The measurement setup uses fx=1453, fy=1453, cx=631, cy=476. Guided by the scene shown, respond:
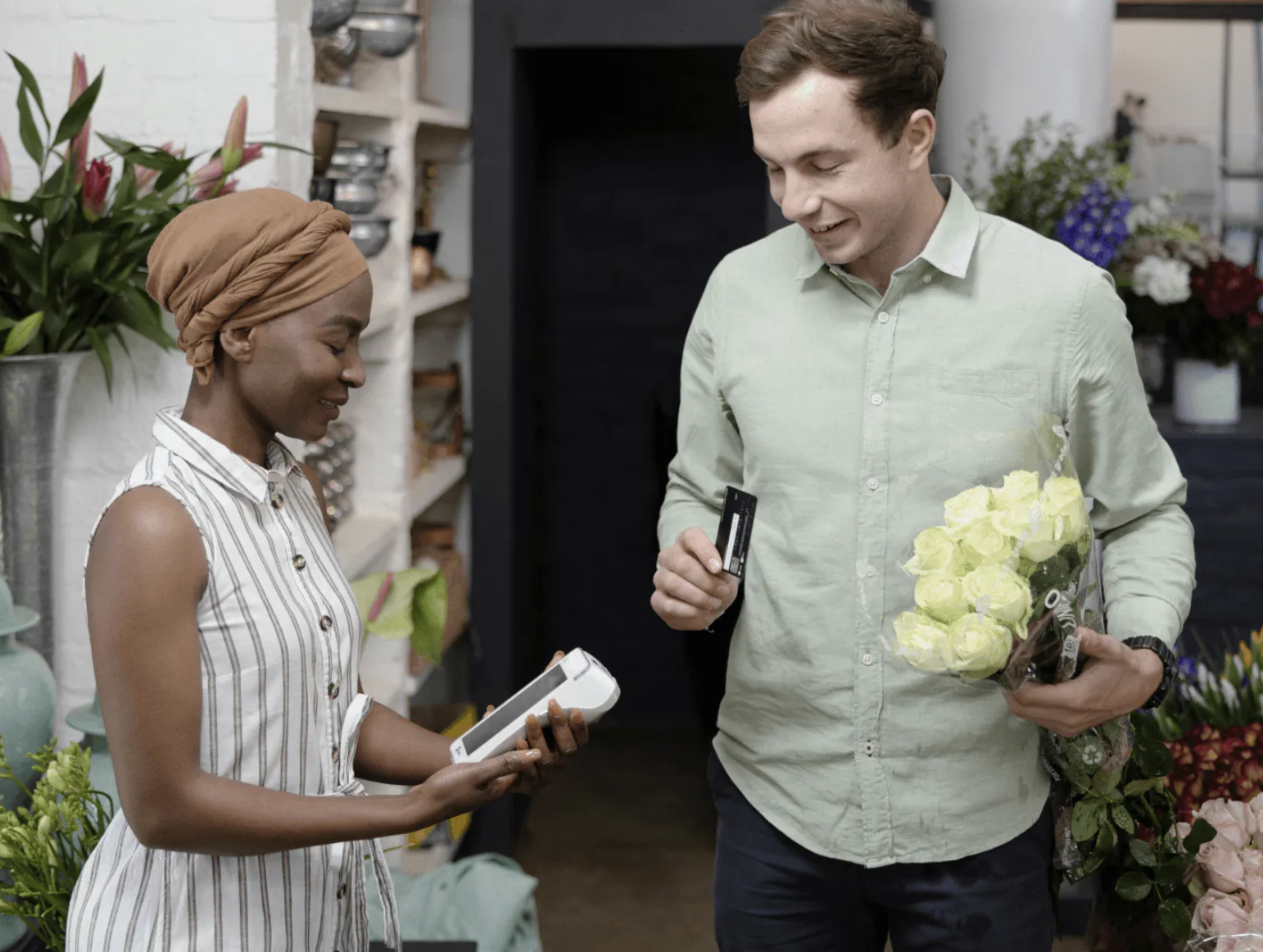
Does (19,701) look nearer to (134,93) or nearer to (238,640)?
(238,640)

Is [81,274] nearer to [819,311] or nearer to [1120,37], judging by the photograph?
[819,311]

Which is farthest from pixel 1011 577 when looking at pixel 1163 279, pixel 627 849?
pixel 627 849

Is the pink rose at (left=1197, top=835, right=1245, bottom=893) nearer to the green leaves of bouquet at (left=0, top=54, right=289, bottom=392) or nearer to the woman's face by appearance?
the woman's face

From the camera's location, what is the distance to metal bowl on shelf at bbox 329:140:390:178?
3125mm

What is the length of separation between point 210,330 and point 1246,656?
1.79 meters

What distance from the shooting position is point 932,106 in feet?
5.37

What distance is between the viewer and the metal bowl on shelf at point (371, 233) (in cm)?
310

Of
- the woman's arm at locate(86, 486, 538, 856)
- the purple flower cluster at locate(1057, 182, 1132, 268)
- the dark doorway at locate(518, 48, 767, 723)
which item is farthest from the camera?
the dark doorway at locate(518, 48, 767, 723)

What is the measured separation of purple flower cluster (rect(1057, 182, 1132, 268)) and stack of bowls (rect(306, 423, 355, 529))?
183 centimetres

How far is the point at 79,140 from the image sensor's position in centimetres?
214

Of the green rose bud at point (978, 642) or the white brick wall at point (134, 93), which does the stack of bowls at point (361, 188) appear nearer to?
the white brick wall at point (134, 93)

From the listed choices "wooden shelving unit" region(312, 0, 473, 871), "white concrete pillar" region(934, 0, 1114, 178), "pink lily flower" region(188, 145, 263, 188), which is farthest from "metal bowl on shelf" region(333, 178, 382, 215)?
"white concrete pillar" region(934, 0, 1114, 178)

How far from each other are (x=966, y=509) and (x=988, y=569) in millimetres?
61

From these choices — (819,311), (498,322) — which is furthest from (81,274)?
(498,322)
